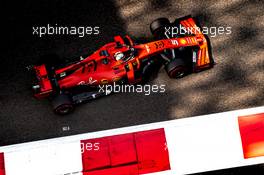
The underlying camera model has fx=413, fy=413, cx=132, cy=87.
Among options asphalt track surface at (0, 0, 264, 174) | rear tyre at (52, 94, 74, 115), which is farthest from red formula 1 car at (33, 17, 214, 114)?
asphalt track surface at (0, 0, 264, 174)

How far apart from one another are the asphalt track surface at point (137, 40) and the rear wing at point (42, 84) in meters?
0.28

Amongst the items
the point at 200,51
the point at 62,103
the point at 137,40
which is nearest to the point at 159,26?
the point at 137,40

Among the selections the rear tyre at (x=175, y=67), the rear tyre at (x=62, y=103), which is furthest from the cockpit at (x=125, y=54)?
the rear tyre at (x=62, y=103)

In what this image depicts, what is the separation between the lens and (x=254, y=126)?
4.62 m

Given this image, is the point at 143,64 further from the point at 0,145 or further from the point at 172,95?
the point at 0,145

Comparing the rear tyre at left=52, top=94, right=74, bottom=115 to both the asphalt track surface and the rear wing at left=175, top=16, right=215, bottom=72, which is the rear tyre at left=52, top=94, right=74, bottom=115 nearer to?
the asphalt track surface

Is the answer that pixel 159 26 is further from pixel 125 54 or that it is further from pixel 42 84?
pixel 42 84

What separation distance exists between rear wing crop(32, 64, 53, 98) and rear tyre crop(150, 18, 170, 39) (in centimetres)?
144

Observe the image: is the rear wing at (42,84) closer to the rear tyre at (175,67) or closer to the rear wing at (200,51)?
the rear tyre at (175,67)

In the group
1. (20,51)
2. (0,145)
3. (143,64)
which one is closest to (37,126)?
(0,145)

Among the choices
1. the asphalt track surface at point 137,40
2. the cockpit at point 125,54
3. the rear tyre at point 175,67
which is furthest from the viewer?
the asphalt track surface at point 137,40

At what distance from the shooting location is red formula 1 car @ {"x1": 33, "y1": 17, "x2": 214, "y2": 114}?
15.8 ft

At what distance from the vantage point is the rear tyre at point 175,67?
4922 millimetres

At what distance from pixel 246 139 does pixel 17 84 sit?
9.33 feet
